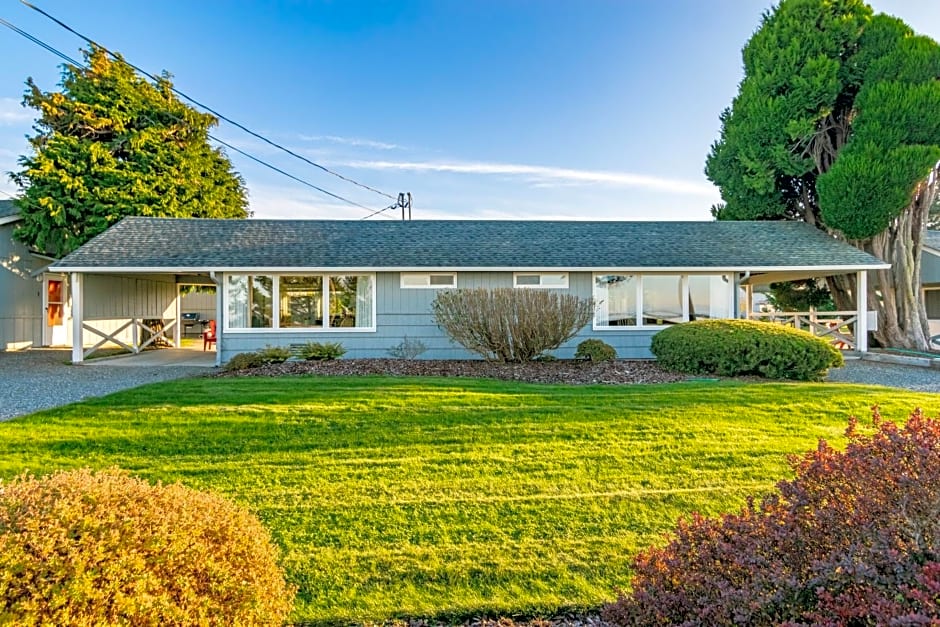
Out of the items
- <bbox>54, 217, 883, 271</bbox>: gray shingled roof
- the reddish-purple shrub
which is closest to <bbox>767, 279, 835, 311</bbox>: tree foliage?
<bbox>54, 217, 883, 271</bbox>: gray shingled roof

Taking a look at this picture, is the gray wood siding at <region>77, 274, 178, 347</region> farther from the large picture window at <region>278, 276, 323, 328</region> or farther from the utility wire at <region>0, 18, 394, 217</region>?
the large picture window at <region>278, 276, 323, 328</region>

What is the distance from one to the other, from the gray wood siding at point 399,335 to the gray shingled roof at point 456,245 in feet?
2.50

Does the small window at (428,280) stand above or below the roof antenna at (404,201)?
below

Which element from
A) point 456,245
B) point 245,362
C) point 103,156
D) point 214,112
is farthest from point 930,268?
point 103,156

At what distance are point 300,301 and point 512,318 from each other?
5835mm

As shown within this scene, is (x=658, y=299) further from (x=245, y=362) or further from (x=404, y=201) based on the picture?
(x=404, y=201)

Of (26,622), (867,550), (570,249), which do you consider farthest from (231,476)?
(570,249)

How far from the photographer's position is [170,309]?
60.1 ft

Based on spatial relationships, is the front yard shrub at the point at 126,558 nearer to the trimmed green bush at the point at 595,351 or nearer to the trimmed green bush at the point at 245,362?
the trimmed green bush at the point at 245,362

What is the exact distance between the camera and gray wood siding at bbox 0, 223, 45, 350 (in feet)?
50.0

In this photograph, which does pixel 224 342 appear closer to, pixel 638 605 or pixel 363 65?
pixel 363 65

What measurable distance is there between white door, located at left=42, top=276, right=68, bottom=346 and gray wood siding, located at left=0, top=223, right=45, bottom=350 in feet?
0.63

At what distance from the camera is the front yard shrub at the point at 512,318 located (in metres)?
9.20

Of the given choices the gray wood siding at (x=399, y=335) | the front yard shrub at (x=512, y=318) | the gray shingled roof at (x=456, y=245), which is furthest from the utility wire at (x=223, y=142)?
the front yard shrub at (x=512, y=318)
